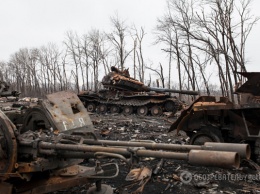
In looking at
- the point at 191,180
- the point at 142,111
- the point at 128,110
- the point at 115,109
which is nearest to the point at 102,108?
the point at 115,109

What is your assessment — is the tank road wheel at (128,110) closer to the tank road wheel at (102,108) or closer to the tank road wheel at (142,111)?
the tank road wheel at (142,111)

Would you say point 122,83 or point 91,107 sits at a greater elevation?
point 122,83

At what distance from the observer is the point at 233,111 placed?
729 centimetres

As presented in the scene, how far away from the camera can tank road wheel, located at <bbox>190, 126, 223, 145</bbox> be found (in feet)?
24.2

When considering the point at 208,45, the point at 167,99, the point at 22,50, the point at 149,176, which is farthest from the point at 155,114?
the point at 22,50

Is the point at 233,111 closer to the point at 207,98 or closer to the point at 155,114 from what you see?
the point at 207,98

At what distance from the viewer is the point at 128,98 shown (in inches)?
878

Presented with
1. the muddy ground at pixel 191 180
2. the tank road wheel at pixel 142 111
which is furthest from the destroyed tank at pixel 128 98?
the muddy ground at pixel 191 180

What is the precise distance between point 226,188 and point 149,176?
4.62 feet

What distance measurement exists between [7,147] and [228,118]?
5304 millimetres

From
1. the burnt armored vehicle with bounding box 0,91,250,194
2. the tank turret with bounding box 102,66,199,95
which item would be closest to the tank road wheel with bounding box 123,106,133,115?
the tank turret with bounding box 102,66,199,95

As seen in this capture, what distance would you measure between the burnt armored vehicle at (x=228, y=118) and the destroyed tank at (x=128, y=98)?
1307 centimetres

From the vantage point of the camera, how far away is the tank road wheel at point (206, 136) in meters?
7.39

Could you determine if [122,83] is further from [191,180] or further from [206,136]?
[191,180]
